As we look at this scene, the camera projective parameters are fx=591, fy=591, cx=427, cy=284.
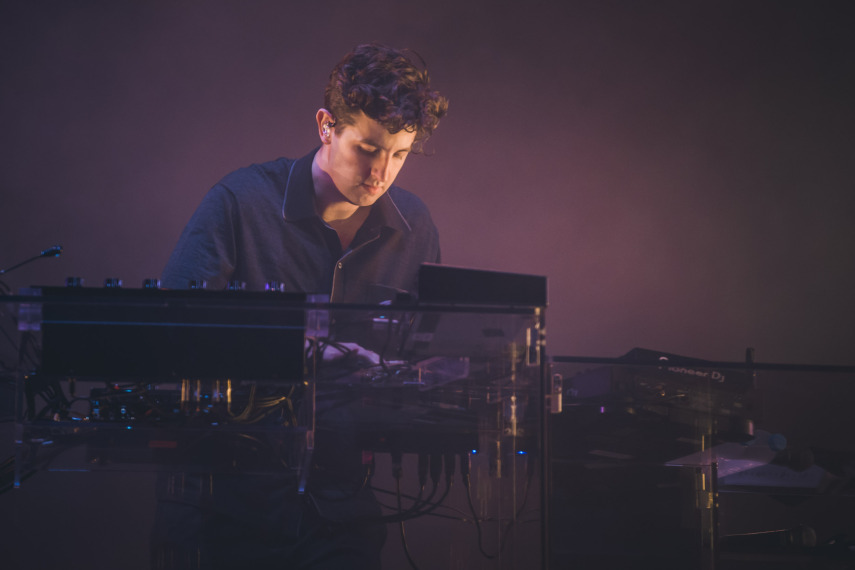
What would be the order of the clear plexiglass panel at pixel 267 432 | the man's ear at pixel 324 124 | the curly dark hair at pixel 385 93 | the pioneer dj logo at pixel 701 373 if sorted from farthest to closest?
1. the man's ear at pixel 324 124
2. the curly dark hair at pixel 385 93
3. the pioneer dj logo at pixel 701 373
4. the clear plexiglass panel at pixel 267 432

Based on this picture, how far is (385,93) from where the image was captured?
2252mm

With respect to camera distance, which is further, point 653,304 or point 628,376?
point 653,304

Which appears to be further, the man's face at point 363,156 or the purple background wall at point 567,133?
the purple background wall at point 567,133

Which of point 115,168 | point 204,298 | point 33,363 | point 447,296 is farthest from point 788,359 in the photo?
point 115,168

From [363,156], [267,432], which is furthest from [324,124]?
[267,432]

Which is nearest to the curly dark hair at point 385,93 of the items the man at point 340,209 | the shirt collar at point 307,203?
the man at point 340,209

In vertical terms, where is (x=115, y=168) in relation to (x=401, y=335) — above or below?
above

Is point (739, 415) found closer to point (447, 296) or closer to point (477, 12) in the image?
point (447, 296)

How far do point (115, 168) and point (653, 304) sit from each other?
2372mm

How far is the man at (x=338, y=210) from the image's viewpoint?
7.08 feet

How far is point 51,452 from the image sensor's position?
0.94 meters

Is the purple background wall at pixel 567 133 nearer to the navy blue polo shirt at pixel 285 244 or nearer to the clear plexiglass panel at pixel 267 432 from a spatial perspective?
the navy blue polo shirt at pixel 285 244

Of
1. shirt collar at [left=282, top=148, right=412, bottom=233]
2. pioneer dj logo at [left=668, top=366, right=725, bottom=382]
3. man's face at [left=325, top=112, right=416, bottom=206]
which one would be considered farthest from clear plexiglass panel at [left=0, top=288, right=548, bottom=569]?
man's face at [left=325, top=112, right=416, bottom=206]

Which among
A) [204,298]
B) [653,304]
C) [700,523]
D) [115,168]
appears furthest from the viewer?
[653,304]
